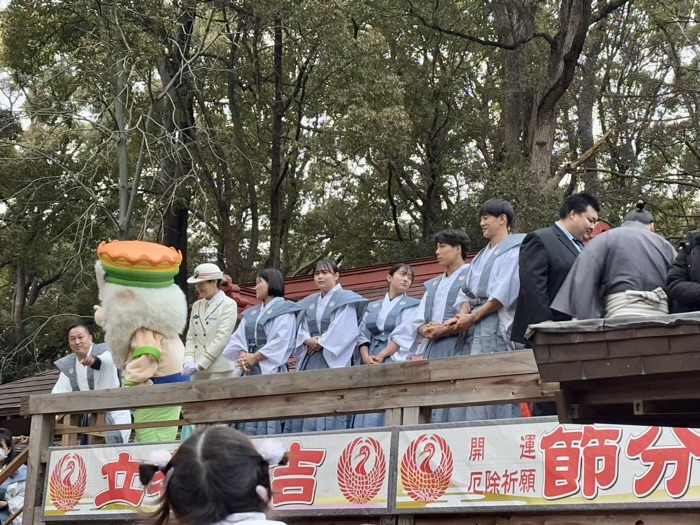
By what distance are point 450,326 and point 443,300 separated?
40cm

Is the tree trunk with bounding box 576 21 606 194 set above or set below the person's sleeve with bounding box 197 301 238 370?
above

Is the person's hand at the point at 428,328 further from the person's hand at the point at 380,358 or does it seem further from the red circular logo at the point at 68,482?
the red circular logo at the point at 68,482

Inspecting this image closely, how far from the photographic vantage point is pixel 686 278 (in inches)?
163

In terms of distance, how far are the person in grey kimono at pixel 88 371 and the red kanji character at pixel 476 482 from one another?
152 inches

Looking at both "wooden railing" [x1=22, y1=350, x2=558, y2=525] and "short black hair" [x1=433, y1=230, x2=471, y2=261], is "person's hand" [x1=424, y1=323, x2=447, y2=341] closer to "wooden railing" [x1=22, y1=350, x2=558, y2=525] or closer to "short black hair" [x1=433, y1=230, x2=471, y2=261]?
"short black hair" [x1=433, y1=230, x2=471, y2=261]

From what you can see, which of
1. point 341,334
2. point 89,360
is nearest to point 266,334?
point 341,334

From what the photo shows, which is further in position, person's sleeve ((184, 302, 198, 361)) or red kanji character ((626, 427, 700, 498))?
person's sleeve ((184, 302, 198, 361))

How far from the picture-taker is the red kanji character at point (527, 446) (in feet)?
16.8

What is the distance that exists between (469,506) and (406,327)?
2.17 metres

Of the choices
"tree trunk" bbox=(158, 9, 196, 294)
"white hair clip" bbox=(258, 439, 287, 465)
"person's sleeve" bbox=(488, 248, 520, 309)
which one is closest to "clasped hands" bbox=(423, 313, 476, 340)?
"person's sleeve" bbox=(488, 248, 520, 309)

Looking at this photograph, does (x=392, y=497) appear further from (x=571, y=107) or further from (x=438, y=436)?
(x=571, y=107)

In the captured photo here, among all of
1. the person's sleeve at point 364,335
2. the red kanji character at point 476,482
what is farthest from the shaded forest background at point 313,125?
the red kanji character at point 476,482

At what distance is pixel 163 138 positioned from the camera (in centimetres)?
1494

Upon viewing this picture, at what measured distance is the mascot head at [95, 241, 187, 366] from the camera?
7.41 metres
